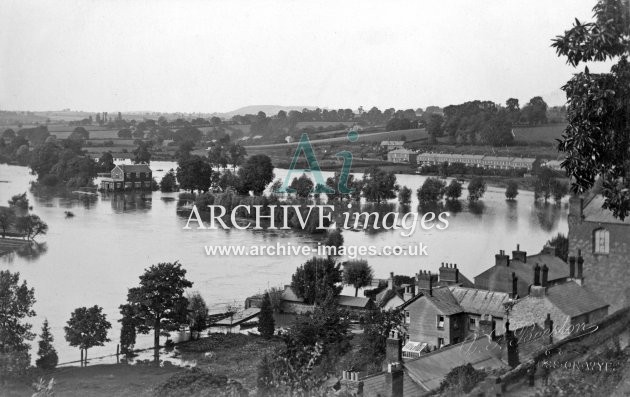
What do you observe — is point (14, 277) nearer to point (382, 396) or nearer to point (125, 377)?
point (125, 377)

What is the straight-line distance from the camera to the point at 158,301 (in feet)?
30.6

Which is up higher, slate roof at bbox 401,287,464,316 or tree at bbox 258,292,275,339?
slate roof at bbox 401,287,464,316

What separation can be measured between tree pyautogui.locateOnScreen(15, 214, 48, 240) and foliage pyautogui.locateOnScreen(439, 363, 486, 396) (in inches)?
351

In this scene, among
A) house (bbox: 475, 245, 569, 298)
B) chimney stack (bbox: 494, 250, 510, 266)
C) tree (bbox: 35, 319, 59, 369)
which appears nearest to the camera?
tree (bbox: 35, 319, 59, 369)

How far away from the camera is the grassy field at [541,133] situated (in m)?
11.2

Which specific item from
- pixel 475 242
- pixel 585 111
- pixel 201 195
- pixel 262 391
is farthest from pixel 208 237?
pixel 585 111

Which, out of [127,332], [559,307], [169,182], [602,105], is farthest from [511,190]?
[602,105]

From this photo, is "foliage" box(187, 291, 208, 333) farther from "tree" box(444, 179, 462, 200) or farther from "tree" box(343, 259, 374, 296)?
"tree" box(444, 179, 462, 200)

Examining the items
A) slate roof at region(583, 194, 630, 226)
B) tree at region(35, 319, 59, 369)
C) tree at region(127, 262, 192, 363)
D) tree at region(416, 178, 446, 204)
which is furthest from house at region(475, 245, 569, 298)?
tree at region(35, 319, 59, 369)

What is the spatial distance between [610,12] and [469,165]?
7.73 m

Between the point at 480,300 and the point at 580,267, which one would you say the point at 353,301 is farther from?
the point at 580,267

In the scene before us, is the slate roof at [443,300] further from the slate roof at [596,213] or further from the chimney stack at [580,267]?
the slate roof at [596,213]

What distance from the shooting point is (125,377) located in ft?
25.7

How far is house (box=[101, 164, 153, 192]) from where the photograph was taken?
13.0m
